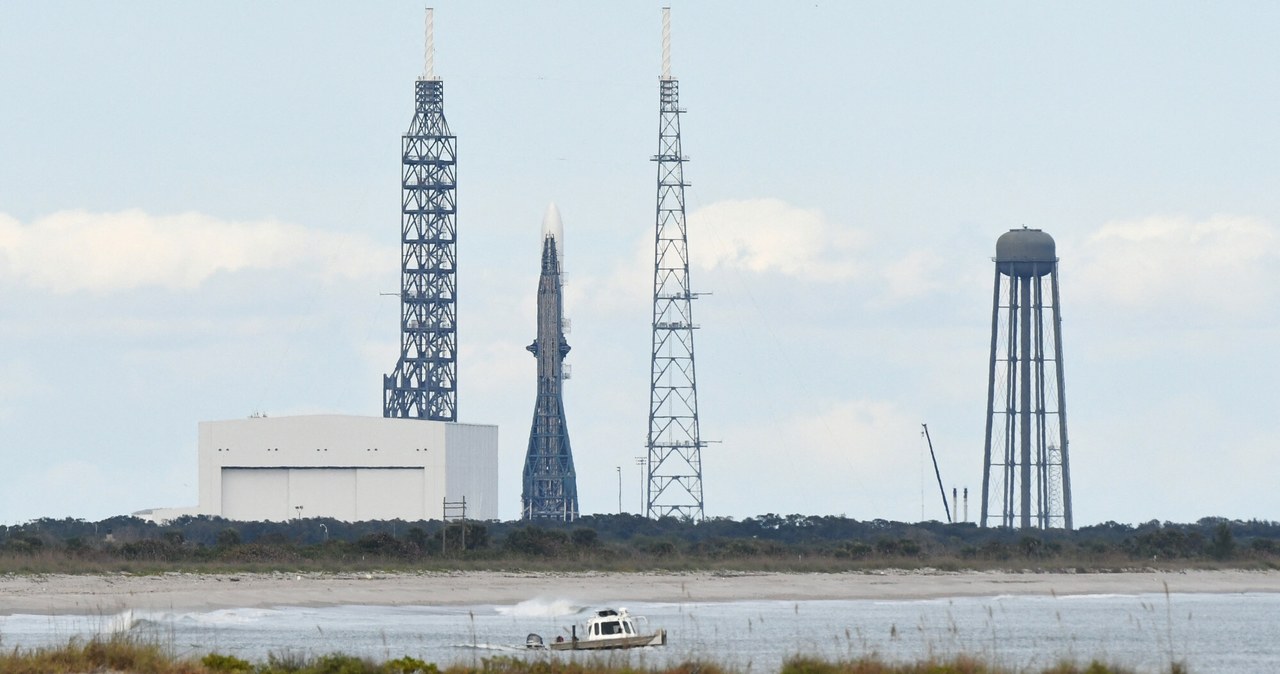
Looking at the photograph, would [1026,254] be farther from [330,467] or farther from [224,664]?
[224,664]

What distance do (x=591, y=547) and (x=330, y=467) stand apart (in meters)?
28.9

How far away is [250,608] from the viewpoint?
67.4 m

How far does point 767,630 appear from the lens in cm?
6091

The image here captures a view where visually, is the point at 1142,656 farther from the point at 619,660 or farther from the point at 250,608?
the point at 250,608

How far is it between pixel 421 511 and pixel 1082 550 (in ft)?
114

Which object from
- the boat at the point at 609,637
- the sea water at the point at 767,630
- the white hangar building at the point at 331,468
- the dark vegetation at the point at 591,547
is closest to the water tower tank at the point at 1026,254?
the dark vegetation at the point at 591,547

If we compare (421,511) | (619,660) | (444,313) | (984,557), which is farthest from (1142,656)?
(444,313)

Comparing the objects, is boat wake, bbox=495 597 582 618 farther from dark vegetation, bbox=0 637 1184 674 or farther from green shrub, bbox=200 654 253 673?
dark vegetation, bbox=0 637 1184 674

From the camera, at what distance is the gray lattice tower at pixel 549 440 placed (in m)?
128

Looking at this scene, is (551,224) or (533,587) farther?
(551,224)

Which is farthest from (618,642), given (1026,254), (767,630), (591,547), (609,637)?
(1026,254)

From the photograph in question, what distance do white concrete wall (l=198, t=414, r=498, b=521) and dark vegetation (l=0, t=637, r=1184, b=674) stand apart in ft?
274

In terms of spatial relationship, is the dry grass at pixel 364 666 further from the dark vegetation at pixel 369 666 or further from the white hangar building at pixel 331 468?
the white hangar building at pixel 331 468

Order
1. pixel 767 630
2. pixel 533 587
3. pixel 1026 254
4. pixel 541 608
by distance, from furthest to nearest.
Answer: pixel 1026 254 < pixel 533 587 < pixel 541 608 < pixel 767 630
